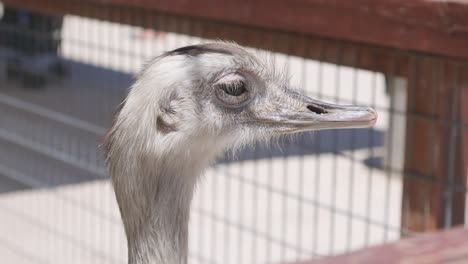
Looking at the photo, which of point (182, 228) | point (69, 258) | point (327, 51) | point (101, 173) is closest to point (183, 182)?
point (182, 228)

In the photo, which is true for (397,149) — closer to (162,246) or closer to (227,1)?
(227,1)

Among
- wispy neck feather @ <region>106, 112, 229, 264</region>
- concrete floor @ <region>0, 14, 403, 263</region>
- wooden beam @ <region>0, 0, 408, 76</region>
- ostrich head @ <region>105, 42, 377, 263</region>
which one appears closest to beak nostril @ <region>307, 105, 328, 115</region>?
ostrich head @ <region>105, 42, 377, 263</region>

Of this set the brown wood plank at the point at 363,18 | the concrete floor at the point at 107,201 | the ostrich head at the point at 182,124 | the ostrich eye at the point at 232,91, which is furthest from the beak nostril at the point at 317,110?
the concrete floor at the point at 107,201

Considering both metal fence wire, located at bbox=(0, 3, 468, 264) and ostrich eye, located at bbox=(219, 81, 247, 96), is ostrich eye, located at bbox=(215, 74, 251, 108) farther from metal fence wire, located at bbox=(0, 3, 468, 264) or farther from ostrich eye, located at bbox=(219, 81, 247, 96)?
metal fence wire, located at bbox=(0, 3, 468, 264)

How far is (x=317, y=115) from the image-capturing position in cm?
163

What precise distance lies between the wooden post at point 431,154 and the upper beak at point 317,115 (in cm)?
64

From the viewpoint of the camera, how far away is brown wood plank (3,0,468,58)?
6.40 feet

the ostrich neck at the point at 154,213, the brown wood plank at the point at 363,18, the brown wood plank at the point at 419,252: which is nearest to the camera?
the brown wood plank at the point at 419,252

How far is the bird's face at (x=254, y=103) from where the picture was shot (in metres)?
1.57

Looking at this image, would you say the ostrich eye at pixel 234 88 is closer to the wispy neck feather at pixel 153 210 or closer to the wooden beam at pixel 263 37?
the wispy neck feather at pixel 153 210

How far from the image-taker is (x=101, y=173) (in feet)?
12.6

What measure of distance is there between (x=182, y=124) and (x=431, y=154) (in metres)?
0.98

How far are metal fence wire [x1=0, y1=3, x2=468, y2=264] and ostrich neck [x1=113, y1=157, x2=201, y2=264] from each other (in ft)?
1.56

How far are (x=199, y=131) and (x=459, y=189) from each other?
36.4 inches
